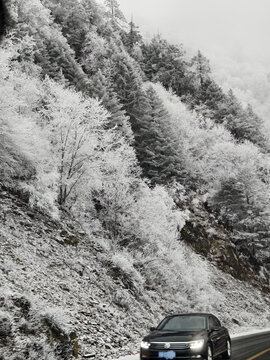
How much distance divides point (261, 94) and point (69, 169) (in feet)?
577

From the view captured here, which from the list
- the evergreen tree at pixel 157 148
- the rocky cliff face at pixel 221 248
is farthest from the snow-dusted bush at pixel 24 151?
the rocky cliff face at pixel 221 248

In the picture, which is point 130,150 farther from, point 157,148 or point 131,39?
point 131,39

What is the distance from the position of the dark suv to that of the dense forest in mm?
7523

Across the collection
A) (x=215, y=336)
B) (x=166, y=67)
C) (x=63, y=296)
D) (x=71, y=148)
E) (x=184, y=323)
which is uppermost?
(x=166, y=67)

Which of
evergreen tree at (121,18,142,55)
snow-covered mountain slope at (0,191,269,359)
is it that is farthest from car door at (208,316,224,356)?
evergreen tree at (121,18,142,55)

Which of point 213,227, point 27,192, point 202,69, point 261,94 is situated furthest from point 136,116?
point 261,94

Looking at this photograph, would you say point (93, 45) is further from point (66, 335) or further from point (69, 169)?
point (66, 335)

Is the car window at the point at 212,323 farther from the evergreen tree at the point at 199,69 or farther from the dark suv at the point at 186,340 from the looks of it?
the evergreen tree at the point at 199,69

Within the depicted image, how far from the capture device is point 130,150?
25.1 m

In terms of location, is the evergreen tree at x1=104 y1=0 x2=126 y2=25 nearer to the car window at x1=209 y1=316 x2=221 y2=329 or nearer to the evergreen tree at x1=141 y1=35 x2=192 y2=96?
the evergreen tree at x1=141 y1=35 x2=192 y2=96

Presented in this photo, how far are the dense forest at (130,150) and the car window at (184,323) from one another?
295 inches

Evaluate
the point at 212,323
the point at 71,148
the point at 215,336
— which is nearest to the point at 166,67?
the point at 71,148

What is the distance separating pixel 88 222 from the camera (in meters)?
21.0

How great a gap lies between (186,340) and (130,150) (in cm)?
1784
